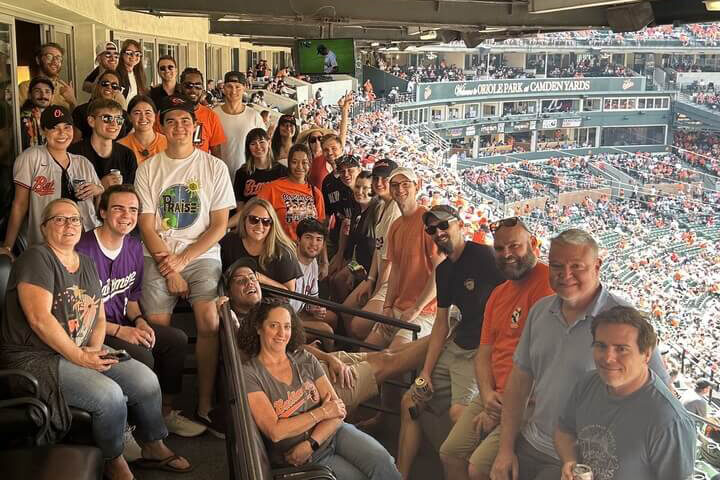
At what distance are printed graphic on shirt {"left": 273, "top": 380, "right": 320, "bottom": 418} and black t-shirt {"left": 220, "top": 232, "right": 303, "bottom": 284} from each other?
0.82 metres

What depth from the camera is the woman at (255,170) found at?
477 centimetres

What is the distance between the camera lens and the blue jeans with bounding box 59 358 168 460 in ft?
8.67

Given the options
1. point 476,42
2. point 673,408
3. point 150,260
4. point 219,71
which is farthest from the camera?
point 219,71

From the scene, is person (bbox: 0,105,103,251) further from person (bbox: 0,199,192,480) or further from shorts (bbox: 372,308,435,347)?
shorts (bbox: 372,308,435,347)

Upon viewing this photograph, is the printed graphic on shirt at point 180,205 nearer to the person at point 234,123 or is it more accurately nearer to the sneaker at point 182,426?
the sneaker at point 182,426

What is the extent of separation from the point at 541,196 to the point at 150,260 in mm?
29825

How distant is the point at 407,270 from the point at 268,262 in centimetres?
117

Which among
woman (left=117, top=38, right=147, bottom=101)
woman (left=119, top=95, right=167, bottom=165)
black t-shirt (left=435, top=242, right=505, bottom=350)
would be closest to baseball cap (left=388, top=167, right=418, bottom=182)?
black t-shirt (left=435, top=242, right=505, bottom=350)

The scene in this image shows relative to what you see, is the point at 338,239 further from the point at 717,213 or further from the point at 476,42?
the point at 717,213

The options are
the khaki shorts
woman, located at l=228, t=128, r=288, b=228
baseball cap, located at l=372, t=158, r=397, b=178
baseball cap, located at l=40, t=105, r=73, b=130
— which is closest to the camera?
baseball cap, located at l=40, t=105, r=73, b=130

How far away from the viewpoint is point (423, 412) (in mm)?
4359

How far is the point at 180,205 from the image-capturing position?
3627 mm

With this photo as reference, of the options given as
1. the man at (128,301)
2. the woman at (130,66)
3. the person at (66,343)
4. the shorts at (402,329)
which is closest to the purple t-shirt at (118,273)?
the man at (128,301)

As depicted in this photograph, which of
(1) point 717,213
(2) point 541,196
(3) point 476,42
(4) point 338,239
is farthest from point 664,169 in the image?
(4) point 338,239
